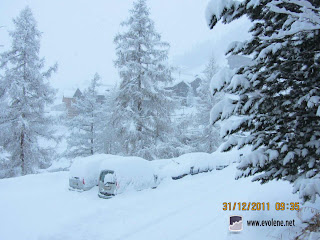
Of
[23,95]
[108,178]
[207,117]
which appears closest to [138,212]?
[108,178]

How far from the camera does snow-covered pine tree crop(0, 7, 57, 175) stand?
18.3 meters

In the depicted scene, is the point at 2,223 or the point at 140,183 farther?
the point at 140,183

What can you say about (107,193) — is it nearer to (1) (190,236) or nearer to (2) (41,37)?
(1) (190,236)

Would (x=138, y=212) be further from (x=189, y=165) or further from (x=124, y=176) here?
(x=189, y=165)

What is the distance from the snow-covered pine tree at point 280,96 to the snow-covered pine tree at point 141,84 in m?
14.3

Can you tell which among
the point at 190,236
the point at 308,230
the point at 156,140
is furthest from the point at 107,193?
the point at 156,140

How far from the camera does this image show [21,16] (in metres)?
18.7

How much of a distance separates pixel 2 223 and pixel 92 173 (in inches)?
154

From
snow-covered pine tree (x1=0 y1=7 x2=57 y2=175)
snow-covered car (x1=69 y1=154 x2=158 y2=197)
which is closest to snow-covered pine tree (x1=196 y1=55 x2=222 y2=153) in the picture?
snow-covered car (x1=69 y1=154 x2=158 y2=197)

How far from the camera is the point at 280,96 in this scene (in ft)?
12.1

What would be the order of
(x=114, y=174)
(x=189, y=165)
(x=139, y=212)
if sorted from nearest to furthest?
(x=139, y=212), (x=114, y=174), (x=189, y=165)

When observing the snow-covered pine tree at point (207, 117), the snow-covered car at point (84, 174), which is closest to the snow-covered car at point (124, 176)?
the snow-covered car at point (84, 174)

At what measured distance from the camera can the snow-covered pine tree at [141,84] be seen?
18219mm

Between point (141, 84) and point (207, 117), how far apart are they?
9816 mm
